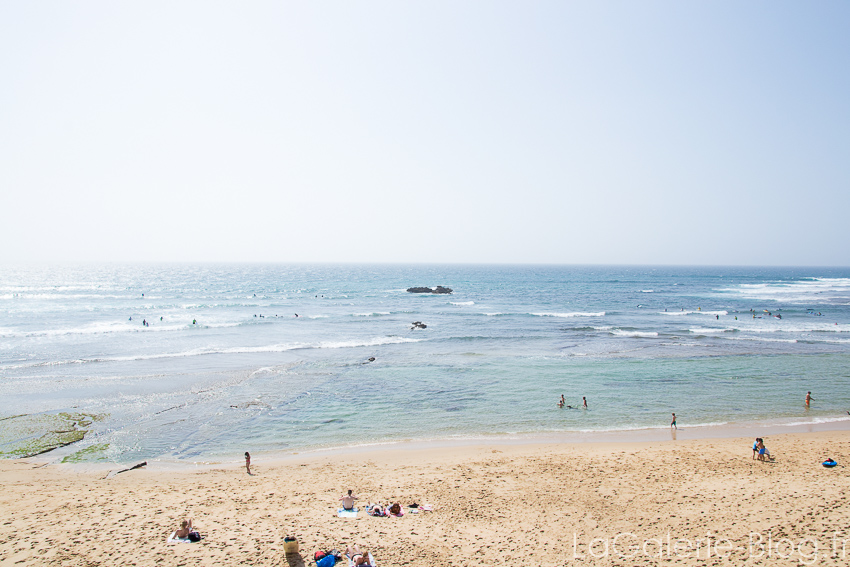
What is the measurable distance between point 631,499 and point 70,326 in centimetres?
5590

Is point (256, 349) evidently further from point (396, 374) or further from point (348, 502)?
point (348, 502)

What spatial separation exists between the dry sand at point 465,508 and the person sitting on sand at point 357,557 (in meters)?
0.51

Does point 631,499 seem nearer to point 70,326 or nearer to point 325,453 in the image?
point 325,453

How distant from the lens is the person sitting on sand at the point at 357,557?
944 cm

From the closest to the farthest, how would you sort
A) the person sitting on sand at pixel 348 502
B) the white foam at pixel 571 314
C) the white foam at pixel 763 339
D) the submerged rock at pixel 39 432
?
1. the person sitting on sand at pixel 348 502
2. the submerged rock at pixel 39 432
3. the white foam at pixel 763 339
4. the white foam at pixel 571 314

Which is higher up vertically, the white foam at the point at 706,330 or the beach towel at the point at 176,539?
the white foam at the point at 706,330

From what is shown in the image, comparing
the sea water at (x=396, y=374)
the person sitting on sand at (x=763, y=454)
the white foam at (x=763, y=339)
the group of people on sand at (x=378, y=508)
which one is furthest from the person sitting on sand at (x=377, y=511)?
the white foam at (x=763, y=339)

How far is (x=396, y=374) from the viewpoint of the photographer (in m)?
30.0

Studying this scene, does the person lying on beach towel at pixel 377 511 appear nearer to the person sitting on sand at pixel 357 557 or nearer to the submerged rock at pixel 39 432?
the person sitting on sand at pixel 357 557

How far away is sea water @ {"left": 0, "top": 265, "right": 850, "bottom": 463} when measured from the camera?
20.5m

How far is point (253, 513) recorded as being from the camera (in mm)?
12336

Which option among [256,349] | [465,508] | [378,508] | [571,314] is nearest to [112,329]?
[256,349]

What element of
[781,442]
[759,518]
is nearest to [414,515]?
[759,518]

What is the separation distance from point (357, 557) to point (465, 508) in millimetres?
4004
